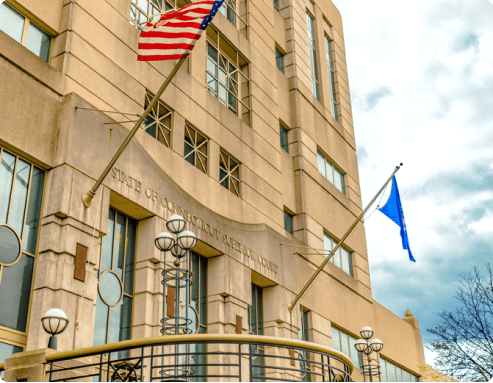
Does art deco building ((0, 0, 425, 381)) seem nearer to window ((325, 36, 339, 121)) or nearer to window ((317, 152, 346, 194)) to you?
window ((317, 152, 346, 194))

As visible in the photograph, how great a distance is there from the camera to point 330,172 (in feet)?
110

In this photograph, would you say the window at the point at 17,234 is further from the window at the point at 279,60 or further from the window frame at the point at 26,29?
the window at the point at 279,60

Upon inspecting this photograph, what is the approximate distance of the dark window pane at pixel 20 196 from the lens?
14.9 m

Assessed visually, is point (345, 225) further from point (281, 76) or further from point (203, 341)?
point (203, 341)

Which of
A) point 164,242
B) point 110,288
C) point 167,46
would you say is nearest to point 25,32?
point 167,46

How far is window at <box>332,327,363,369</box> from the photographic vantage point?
27.8 m

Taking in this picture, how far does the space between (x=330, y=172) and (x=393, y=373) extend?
11.5m

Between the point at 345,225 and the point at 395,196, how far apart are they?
997cm

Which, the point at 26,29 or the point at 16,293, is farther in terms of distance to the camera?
the point at 26,29

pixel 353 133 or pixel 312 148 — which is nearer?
pixel 312 148

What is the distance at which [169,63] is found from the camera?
21609 mm

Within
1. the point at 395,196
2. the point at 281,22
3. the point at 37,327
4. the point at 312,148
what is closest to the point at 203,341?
the point at 37,327

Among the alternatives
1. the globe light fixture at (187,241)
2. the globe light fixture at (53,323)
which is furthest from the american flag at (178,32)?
the globe light fixture at (53,323)

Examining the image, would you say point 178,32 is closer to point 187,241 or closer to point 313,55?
point 187,241
